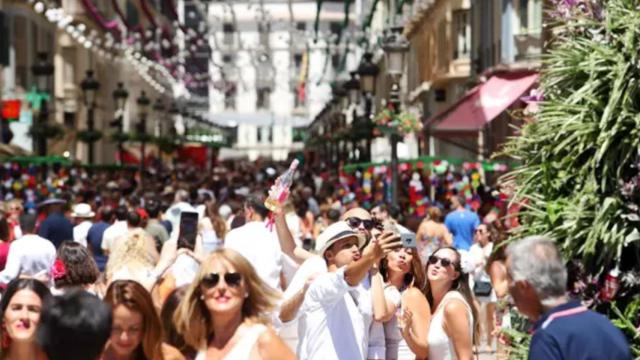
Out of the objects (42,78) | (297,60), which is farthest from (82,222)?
(297,60)

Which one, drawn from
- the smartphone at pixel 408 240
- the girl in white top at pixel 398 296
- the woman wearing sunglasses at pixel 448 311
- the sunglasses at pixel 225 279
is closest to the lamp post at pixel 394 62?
the girl in white top at pixel 398 296

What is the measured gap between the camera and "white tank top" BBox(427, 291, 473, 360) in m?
8.59

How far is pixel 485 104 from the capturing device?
2884cm

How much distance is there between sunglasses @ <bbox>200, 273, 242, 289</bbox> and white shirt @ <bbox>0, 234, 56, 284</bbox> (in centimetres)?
536

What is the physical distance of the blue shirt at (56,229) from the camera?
682 inches

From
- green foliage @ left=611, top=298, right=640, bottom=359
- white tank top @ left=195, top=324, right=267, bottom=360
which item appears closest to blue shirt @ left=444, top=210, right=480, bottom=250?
green foliage @ left=611, top=298, right=640, bottom=359

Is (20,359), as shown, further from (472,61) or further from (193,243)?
(472,61)

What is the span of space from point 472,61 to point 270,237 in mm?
29399

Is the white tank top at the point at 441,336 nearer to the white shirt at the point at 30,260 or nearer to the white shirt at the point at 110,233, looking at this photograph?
the white shirt at the point at 30,260

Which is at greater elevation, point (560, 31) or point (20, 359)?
point (560, 31)

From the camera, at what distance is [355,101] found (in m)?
41.5

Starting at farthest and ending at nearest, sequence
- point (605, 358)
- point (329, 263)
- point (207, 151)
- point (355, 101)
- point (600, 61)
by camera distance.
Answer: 1. point (207, 151)
2. point (355, 101)
3. point (329, 263)
4. point (600, 61)
5. point (605, 358)

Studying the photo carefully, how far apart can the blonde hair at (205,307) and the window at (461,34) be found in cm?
3891

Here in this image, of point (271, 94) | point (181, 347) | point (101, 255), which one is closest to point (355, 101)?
point (101, 255)
